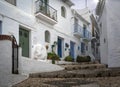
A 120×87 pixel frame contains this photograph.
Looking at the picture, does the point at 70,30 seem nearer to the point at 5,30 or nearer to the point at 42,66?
the point at 5,30

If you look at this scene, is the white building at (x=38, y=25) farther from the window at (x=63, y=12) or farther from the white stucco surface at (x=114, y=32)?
the white stucco surface at (x=114, y=32)

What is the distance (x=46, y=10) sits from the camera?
69.4 feet

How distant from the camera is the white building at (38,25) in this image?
15414mm

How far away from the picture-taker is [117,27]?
11961 mm

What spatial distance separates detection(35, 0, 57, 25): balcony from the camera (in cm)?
1956

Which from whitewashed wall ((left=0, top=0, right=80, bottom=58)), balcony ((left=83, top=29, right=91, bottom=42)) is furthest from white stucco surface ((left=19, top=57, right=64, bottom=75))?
balcony ((left=83, top=29, right=91, bottom=42))

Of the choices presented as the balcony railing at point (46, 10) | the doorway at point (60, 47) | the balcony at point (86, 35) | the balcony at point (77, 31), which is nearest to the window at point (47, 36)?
the balcony railing at point (46, 10)

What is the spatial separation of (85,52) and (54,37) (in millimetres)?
12319

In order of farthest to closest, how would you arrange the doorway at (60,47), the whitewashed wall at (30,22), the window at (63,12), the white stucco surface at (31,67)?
the window at (63,12)
the doorway at (60,47)
the whitewashed wall at (30,22)
the white stucco surface at (31,67)

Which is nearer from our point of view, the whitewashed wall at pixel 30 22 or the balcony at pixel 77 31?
the whitewashed wall at pixel 30 22

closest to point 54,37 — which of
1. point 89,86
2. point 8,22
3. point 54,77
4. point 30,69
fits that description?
point 8,22

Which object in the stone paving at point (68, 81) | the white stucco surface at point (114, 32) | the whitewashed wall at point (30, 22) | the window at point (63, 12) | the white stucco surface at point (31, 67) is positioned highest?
the window at point (63, 12)

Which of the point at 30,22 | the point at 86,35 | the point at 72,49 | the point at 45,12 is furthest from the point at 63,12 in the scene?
the point at 86,35

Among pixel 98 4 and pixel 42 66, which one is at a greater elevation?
pixel 98 4
